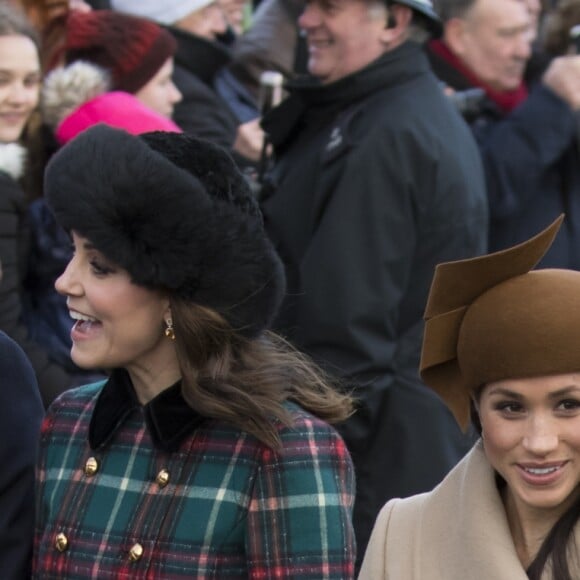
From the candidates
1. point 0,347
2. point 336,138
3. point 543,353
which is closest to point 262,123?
point 336,138

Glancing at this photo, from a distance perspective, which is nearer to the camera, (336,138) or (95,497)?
(95,497)

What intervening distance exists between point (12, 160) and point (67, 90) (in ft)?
1.79

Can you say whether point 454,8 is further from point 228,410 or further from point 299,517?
point 299,517

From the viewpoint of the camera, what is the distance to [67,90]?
5.35 metres

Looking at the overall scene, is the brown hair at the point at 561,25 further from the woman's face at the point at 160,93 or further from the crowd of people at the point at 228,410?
the crowd of people at the point at 228,410

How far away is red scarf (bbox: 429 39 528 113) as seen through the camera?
6109 mm

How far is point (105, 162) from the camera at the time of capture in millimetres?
3020

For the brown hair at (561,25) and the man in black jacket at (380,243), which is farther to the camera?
the brown hair at (561,25)

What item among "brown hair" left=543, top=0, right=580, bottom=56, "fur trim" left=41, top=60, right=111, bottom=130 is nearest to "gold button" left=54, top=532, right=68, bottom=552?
"fur trim" left=41, top=60, right=111, bottom=130

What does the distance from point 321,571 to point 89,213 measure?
0.81 metres

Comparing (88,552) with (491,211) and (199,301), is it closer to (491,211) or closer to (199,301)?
(199,301)

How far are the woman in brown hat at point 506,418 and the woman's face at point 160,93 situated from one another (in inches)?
108

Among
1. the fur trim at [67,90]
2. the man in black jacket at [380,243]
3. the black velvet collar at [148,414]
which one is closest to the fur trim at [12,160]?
the fur trim at [67,90]

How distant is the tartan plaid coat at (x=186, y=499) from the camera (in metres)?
2.94
